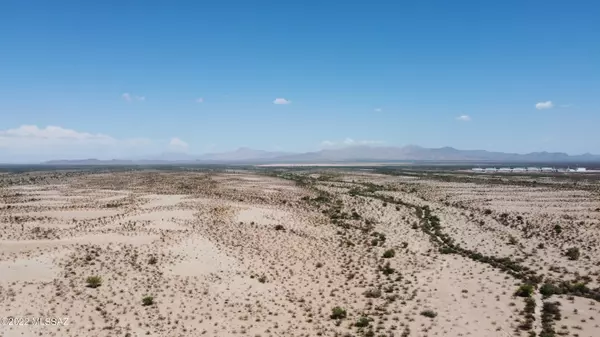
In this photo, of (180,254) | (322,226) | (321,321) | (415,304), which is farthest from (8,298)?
(322,226)

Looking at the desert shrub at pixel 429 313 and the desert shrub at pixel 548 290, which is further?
the desert shrub at pixel 548 290

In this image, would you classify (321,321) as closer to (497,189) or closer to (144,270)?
(144,270)

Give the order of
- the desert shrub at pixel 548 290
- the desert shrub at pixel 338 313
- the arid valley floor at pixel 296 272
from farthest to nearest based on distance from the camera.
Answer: the desert shrub at pixel 548 290 → the desert shrub at pixel 338 313 → the arid valley floor at pixel 296 272

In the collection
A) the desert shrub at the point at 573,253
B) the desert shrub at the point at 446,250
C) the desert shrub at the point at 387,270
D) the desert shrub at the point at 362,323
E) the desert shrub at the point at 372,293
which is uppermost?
the desert shrub at the point at 573,253

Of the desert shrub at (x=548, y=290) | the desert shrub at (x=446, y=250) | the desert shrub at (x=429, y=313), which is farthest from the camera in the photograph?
the desert shrub at (x=446, y=250)

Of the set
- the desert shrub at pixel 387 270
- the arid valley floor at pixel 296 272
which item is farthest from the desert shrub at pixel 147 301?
the desert shrub at pixel 387 270

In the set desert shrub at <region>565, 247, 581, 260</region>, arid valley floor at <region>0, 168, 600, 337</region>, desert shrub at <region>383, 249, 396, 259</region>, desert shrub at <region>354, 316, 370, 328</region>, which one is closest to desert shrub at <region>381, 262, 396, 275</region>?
arid valley floor at <region>0, 168, 600, 337</region>

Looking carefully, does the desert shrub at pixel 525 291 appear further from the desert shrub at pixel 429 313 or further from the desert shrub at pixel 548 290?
the desert shrub at pixel 429 313

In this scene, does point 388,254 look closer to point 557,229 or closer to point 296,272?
point 296,272

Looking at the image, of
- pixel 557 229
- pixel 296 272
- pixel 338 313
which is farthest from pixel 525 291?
pixel 557 229
